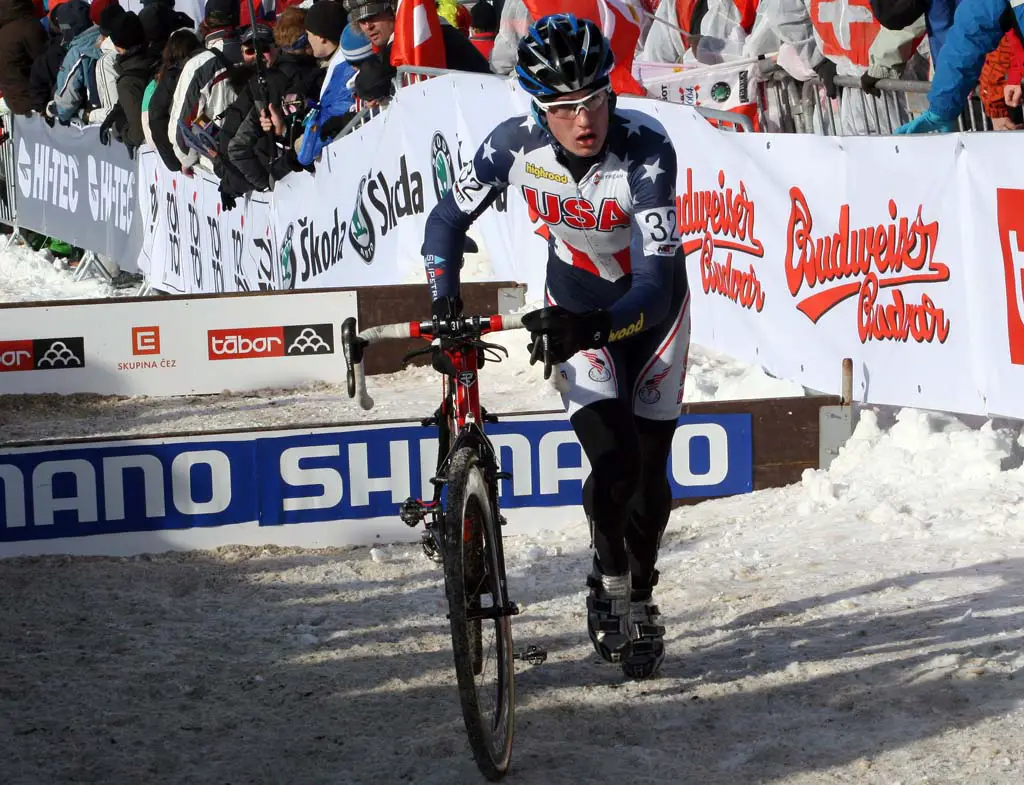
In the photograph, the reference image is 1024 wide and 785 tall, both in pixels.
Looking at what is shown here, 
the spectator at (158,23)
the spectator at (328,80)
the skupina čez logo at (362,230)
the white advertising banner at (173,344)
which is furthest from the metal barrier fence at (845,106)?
the spectator at (158,23)

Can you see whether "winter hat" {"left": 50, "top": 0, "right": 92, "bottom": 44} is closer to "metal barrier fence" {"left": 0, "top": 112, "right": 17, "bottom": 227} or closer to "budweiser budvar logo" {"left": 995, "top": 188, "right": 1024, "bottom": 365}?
"metal barrier fence" {"left": 0, "top": 112, "right": 17, "bottom": 227}

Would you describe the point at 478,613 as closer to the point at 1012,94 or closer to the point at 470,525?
the point at 470,525

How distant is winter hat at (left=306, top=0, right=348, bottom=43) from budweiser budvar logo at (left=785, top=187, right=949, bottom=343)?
6.12 meters

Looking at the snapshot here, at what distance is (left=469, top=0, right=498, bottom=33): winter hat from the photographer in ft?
48.1

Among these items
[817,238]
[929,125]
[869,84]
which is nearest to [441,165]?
[869,84]

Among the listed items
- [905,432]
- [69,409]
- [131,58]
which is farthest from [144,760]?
[131,58]

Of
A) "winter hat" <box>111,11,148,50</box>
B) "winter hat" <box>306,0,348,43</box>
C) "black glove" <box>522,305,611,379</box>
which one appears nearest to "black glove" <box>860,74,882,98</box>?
"black glove" <box>522,305,611,379</box>

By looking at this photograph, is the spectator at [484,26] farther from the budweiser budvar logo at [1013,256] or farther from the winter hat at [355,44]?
the budweiser budvar logo at [1013,256]

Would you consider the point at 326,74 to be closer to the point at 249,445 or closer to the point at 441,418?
the point at 249,445

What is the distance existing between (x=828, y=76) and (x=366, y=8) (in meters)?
4.52

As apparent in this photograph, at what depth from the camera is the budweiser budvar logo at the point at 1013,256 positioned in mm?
6641

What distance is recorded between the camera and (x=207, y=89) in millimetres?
14844

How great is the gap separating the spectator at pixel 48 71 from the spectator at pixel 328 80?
26.6 ft

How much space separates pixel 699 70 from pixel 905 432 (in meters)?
4.57
